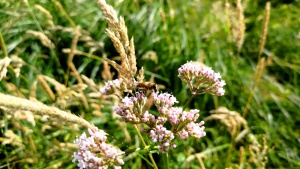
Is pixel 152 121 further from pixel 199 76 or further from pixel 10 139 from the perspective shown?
pixel 10 139

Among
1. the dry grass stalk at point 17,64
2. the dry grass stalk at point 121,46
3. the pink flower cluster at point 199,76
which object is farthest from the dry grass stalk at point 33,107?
the dry grass stalk at point 17,64

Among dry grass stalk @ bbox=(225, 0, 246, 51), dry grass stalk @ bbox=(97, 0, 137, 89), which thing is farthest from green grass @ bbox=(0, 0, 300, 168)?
dry grass stalk @ bbox=(97, 0, 137, 89)

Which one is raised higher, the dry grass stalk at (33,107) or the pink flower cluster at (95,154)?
the dry grass stalk at (33,107)

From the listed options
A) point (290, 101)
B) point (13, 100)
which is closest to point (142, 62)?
point (290, 101)

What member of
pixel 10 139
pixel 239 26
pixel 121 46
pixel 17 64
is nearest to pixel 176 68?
pixel 239 26

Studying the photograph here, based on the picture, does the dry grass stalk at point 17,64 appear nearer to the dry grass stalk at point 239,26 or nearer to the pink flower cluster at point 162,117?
the pink flower cluster at point 162,117

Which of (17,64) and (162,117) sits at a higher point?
(162,117)

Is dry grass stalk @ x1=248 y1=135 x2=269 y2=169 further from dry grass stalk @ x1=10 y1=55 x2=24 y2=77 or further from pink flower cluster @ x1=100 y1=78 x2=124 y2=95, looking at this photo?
dry grass stalk @ x1=10 y1=55 x2=24 y2=77
